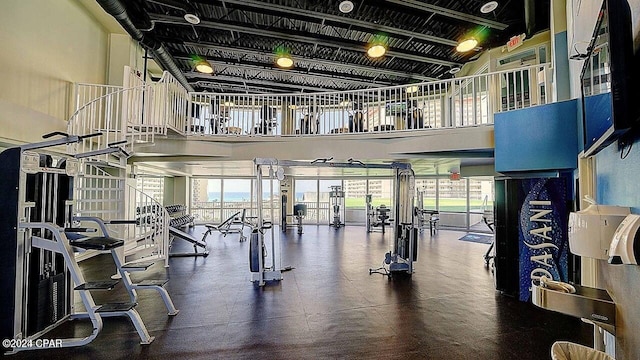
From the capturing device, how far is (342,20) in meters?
6.87

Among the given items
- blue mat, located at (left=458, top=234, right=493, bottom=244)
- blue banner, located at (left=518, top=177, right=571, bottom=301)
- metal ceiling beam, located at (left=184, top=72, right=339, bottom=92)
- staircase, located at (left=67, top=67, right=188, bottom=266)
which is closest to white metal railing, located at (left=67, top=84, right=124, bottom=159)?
staircase, located at (left=67, top=67, right=188, bottom=266)

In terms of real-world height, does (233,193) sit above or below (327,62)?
below

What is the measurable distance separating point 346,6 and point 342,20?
0.54 metres

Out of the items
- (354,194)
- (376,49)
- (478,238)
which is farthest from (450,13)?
(354,194)

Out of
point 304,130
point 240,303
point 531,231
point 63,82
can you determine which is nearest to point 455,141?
point 531,231

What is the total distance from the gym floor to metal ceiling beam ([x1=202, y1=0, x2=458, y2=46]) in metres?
5.23

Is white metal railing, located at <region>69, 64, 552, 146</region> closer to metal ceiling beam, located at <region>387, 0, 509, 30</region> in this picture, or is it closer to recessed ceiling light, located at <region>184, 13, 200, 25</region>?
metal ceiling beam, located at <region>387, 0, 509, 30</region>

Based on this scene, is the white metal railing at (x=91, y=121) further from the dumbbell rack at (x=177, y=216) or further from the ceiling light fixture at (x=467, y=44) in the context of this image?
the ceiling light fixture at (x=467, y=44)

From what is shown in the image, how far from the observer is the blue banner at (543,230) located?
13.4 ft

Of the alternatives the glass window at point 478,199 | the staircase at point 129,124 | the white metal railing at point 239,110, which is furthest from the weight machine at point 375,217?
the staircase at point 129,124

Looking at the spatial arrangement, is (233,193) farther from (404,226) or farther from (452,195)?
(404,226)

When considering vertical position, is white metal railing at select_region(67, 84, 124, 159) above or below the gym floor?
above

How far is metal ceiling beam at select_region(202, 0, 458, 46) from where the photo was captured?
20.6ft

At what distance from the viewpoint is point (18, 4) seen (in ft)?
16.3
